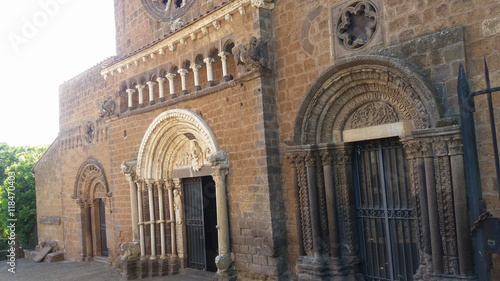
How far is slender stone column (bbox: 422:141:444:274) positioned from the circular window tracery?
635cm

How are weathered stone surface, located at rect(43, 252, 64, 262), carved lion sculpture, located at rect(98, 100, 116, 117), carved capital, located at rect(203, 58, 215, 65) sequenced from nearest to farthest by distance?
carved capital, located at rect(203, 58, 215, 65) → carved lion sculpture, located at rect(98, 100, 116, 117) → weathered stone surface, located at rect(43, 252, 64, 262)

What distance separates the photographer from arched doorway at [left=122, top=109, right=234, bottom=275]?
966 cm

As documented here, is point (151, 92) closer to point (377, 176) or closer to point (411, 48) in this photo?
point (377, 176)

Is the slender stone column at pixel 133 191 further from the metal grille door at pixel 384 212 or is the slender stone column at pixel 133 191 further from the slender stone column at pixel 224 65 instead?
the metal grille door at pixel 384 212

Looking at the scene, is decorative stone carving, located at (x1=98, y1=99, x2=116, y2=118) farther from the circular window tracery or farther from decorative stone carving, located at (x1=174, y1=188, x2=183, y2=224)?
decorative stone carving, located at (x1=174, y1=188, x2=183, y2=224)

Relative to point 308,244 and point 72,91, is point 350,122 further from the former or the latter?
point 72,91

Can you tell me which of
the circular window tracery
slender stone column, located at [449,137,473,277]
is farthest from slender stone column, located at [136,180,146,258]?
slender stone column, located at [449,137,473,277]

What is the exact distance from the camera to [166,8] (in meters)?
10.3

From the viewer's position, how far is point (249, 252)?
7738 millimetres

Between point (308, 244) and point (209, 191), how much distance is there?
347 cm

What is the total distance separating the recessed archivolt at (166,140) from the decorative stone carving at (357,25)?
3.56 meters

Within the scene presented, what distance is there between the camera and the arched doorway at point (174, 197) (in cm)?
966

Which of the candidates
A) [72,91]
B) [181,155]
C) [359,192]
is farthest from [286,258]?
[72,91]

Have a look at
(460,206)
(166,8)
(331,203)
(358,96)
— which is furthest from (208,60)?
(460,206)
